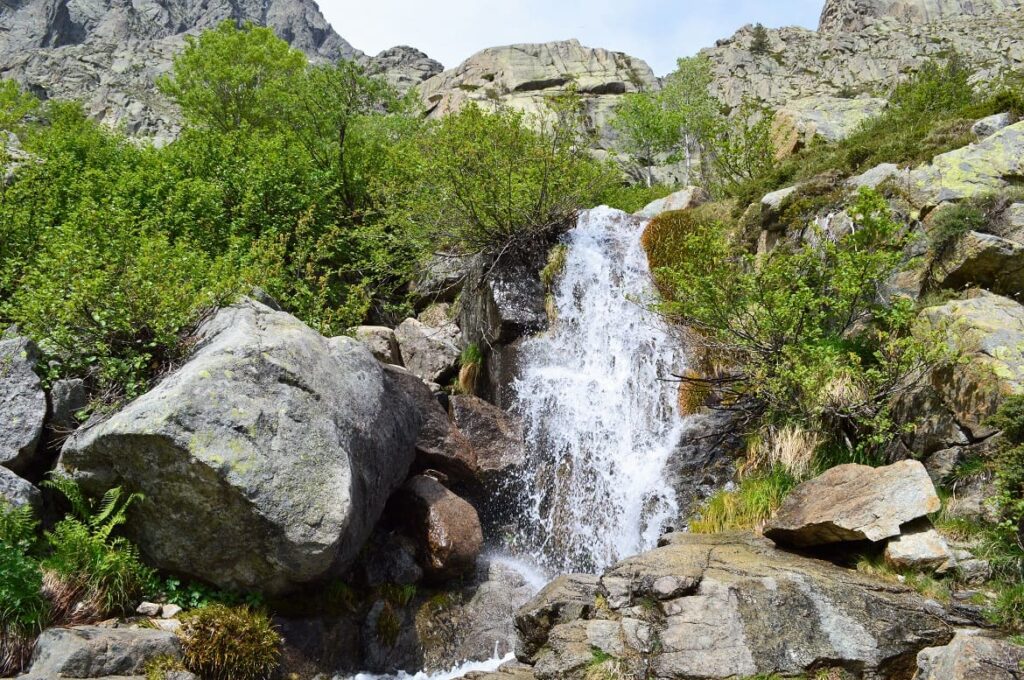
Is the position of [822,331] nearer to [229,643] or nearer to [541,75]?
[229,643]

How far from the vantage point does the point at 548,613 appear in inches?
270

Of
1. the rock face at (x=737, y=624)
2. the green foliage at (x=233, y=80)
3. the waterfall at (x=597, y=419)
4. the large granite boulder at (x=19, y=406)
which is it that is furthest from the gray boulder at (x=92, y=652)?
the green foliage at (x=233, y=80)

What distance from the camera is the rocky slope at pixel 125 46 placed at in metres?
75.7

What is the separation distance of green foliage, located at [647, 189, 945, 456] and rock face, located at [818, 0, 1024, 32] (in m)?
85.9

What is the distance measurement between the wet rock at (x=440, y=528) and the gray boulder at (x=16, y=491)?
448 centimetres

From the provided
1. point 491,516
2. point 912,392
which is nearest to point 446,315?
point 491,516

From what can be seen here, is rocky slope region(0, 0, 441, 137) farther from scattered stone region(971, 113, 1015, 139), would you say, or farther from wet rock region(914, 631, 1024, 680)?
wet rock region(914, 631, 1024, 680)

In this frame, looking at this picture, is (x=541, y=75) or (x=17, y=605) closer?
(x=17, y=605)

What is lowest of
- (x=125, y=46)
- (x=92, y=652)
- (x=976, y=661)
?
(x=92, y=652)

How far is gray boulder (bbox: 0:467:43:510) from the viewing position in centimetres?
687

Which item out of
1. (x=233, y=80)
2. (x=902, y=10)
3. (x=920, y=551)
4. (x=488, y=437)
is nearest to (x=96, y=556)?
(x=488, y=437)

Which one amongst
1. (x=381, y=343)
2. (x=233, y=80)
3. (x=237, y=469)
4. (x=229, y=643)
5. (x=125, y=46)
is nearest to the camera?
(x=229, y=643)

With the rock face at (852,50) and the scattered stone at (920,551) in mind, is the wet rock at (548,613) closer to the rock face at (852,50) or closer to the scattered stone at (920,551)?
the scattered stone at (920,551)

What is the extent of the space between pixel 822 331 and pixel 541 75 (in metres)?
71.6
